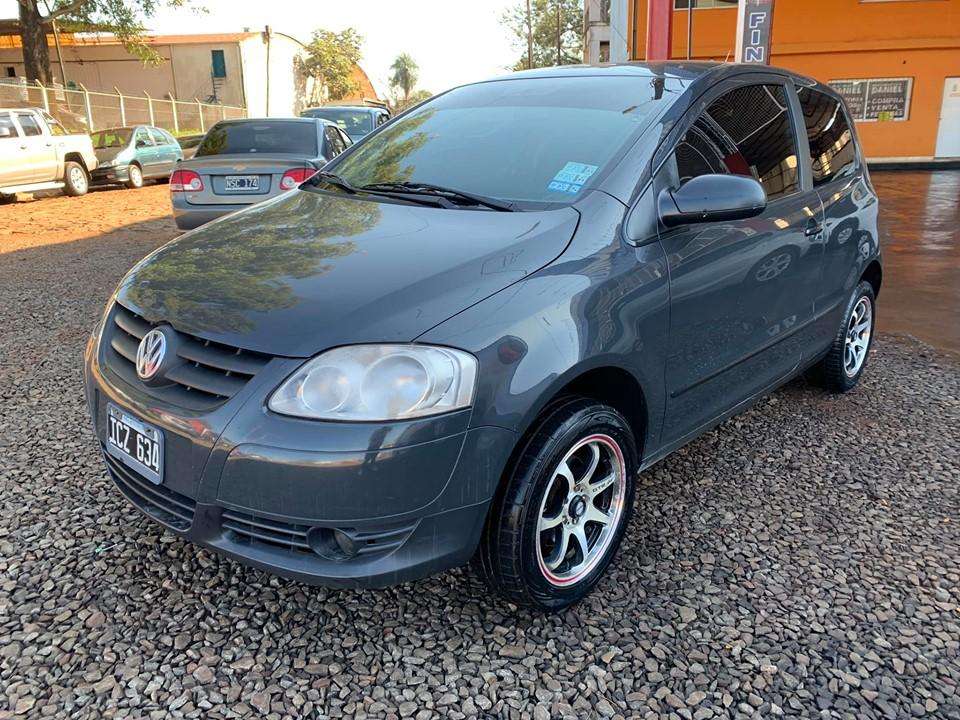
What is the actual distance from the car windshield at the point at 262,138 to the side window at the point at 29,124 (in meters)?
7.06

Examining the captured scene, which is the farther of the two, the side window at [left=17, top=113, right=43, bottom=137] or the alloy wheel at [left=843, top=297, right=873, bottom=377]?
the side window at [left=17, top=113, right=43, bottom=137]

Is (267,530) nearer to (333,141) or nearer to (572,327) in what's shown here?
(572,327)

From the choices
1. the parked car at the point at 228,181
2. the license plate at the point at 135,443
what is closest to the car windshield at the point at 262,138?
the parked car at the point at 228,181

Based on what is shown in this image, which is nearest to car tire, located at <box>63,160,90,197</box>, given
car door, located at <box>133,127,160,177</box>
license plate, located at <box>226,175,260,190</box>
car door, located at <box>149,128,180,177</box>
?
car door, located at <box>133,127,160,177</box>

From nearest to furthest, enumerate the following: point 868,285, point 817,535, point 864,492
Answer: point 817,535 → point 864,492 → point 868,285

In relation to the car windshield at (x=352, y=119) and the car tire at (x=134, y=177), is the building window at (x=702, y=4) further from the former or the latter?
the car tire at (x=134, y=177)

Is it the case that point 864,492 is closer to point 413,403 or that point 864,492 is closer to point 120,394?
point 413,403

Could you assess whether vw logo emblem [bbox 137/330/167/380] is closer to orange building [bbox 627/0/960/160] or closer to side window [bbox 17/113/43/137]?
side window [bbox 17/113/43/137]

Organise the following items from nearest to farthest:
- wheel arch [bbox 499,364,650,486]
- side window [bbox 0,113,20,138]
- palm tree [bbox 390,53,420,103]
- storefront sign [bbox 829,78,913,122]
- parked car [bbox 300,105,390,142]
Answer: wheel arch [bbox 499,364,650,486], side window [bbox 0,113,20,138], parked car [bbox 300,105,390,142], storefront sign [bbox 829,78,913,122], palm tree [bbox 390,53,420,103]

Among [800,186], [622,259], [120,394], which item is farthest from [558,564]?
[800,186]

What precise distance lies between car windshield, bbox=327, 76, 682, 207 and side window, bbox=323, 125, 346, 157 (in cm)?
510

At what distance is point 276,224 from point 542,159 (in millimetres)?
1011

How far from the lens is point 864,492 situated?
3.26 meters

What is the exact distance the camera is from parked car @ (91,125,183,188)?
614 inches
